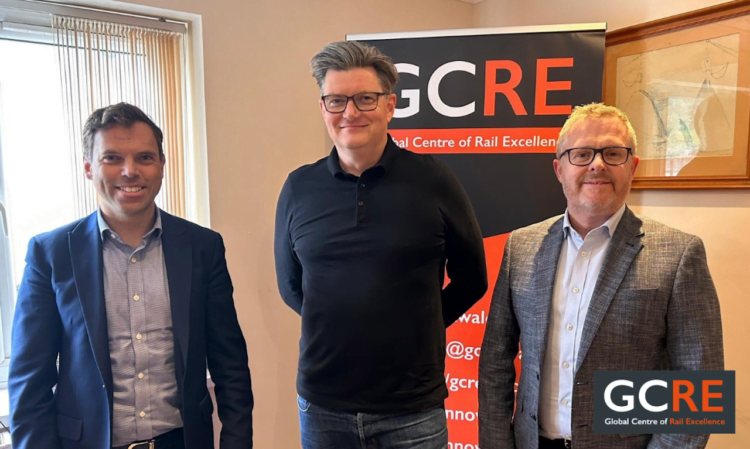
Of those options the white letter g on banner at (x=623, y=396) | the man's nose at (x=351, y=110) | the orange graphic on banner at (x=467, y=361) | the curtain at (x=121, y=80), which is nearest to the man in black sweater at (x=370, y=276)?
the man's nose at (x=351, y=110)

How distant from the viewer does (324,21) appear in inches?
96.8

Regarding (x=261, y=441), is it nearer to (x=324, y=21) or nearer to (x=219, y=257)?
(x=219, y=257)

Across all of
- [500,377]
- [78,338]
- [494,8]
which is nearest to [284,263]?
[78,338]

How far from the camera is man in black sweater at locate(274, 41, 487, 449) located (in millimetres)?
1292

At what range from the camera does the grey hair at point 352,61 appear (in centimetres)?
132

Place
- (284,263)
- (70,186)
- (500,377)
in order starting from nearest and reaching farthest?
(500,377) → (284,263) → (70,186)

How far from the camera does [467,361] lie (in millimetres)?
2170

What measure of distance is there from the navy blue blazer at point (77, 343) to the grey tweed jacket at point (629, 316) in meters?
0.94

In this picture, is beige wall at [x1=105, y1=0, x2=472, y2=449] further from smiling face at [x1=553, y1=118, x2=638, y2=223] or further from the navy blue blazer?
smiling face at [x1=553, y1=118, x2=638, y2=223]

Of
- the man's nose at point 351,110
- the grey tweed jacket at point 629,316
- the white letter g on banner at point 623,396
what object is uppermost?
the man's nose at point 351,110

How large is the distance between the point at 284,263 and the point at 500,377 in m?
0.79

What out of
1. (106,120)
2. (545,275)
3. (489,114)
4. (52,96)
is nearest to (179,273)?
(106,120)

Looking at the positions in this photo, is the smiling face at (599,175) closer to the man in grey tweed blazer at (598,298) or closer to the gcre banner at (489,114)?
the man in grey tweed blazer at (598,298)

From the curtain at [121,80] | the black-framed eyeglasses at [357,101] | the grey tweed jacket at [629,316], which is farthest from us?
the curtain at [121,80]
